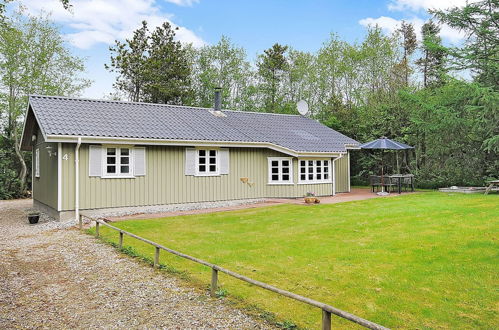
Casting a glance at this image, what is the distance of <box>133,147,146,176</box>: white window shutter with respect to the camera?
42.3 ft

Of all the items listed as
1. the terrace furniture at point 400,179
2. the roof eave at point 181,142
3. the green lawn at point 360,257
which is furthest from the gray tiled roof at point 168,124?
the green lawn at point 360,257

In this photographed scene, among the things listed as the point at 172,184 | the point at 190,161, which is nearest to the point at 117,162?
the point at 172,184

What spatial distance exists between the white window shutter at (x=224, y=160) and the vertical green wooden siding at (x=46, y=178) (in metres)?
5.83

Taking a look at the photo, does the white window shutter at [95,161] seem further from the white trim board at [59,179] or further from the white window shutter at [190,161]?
the white window shutter at [190,161]

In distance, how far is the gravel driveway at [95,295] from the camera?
4.39 metres

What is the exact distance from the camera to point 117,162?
1262 centimetres

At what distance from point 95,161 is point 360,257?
897 cm

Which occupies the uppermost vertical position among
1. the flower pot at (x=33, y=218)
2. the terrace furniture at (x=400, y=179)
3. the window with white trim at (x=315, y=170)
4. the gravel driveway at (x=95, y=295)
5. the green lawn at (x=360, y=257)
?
the window with white trim at (x=315, y=170)

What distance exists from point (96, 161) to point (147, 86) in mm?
18687

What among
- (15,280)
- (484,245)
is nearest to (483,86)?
(484,245)

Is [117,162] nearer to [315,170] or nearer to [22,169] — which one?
[315,170]

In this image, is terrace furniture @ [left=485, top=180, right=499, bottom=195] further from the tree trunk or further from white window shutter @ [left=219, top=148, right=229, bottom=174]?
the tree trunk

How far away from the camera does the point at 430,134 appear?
19.9 meters

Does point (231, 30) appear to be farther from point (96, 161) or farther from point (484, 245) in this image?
point (484, 245)
